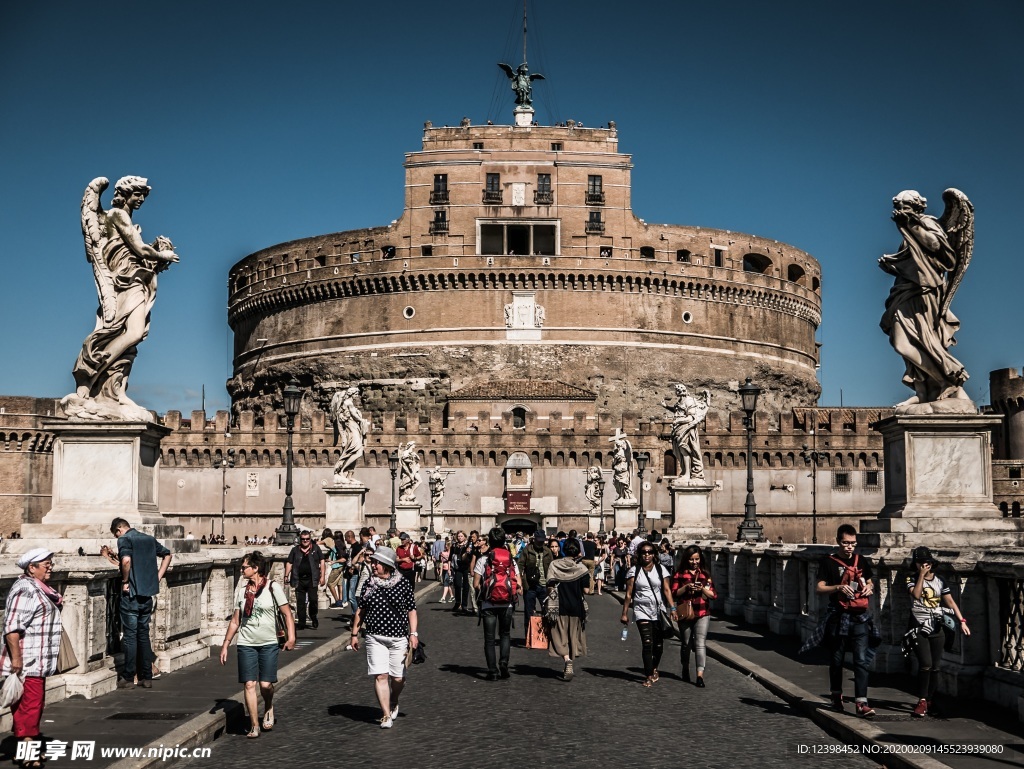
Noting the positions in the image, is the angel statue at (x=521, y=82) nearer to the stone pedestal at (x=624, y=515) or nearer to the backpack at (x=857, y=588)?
the stone pedestal at (x=624, y=515)

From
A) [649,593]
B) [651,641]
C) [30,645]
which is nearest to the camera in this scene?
[30,645]

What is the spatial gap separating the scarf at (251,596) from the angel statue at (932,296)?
17.9ft

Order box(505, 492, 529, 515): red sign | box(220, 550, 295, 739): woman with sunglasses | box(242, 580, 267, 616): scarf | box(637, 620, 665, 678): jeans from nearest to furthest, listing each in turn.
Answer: box(220, 550, 295, 739): woman with sunglasses, box(242, 580, 267, 616): scarf, box(637, 620, 665, 678): jeans, box(505, 492, 529, 515): red sign

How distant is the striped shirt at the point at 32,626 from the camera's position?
6.56 m

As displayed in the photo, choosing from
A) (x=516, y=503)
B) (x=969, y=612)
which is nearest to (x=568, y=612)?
(x=969, y=612)

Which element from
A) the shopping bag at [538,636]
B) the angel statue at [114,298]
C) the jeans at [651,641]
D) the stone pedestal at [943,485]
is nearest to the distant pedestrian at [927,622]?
the stone pedestal at [943,485]

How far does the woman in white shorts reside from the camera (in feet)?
27.5

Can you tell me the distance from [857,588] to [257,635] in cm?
405

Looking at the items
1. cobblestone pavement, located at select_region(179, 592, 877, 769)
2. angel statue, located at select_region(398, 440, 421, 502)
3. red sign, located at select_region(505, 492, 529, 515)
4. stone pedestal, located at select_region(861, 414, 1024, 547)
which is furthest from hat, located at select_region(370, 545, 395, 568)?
red sign, located at select_region(505, 492, 529, 515)

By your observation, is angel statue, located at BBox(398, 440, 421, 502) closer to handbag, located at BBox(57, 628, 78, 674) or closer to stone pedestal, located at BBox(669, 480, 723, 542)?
stone pedestal, located at BBox(669, 480, 723, 542)

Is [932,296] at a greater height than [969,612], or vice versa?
[932,296]

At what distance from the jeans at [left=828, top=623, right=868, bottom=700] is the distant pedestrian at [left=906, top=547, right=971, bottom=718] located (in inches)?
12.9

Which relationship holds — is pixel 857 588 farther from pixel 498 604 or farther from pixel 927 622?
pixel 498 604

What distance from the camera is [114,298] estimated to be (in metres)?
9.89
